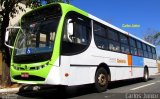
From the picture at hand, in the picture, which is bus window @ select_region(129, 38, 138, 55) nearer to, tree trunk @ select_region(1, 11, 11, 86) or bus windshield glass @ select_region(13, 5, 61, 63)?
tree trunk @ select_region(1, 11, 11, 86)

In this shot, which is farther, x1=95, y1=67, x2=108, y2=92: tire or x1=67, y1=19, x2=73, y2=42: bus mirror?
x1=95, y1=67, x2=108, y2=92: tire

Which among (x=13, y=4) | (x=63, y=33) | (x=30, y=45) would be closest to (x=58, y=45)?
(x=63, y=33)

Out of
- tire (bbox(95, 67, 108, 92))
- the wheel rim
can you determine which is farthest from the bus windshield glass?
the wheel rim

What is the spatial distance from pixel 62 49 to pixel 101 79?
3106mm

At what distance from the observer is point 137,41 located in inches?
696

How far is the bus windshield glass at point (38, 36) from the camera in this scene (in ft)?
30.0

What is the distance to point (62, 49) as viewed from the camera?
905cm

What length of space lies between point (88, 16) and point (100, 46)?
1444 mm

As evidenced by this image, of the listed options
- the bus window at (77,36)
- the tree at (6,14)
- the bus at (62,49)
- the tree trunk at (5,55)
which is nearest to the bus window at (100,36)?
the bus at (62,49)

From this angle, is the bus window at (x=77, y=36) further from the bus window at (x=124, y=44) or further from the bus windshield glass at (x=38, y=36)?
the bus window at (x=124, y=44)

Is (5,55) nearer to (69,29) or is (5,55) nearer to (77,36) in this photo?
(77,36)

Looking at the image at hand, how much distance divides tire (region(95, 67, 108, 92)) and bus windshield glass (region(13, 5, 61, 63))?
2.85 m

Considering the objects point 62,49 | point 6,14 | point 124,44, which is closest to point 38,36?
point 62,49

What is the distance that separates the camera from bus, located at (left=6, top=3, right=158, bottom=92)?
8.91 meters
